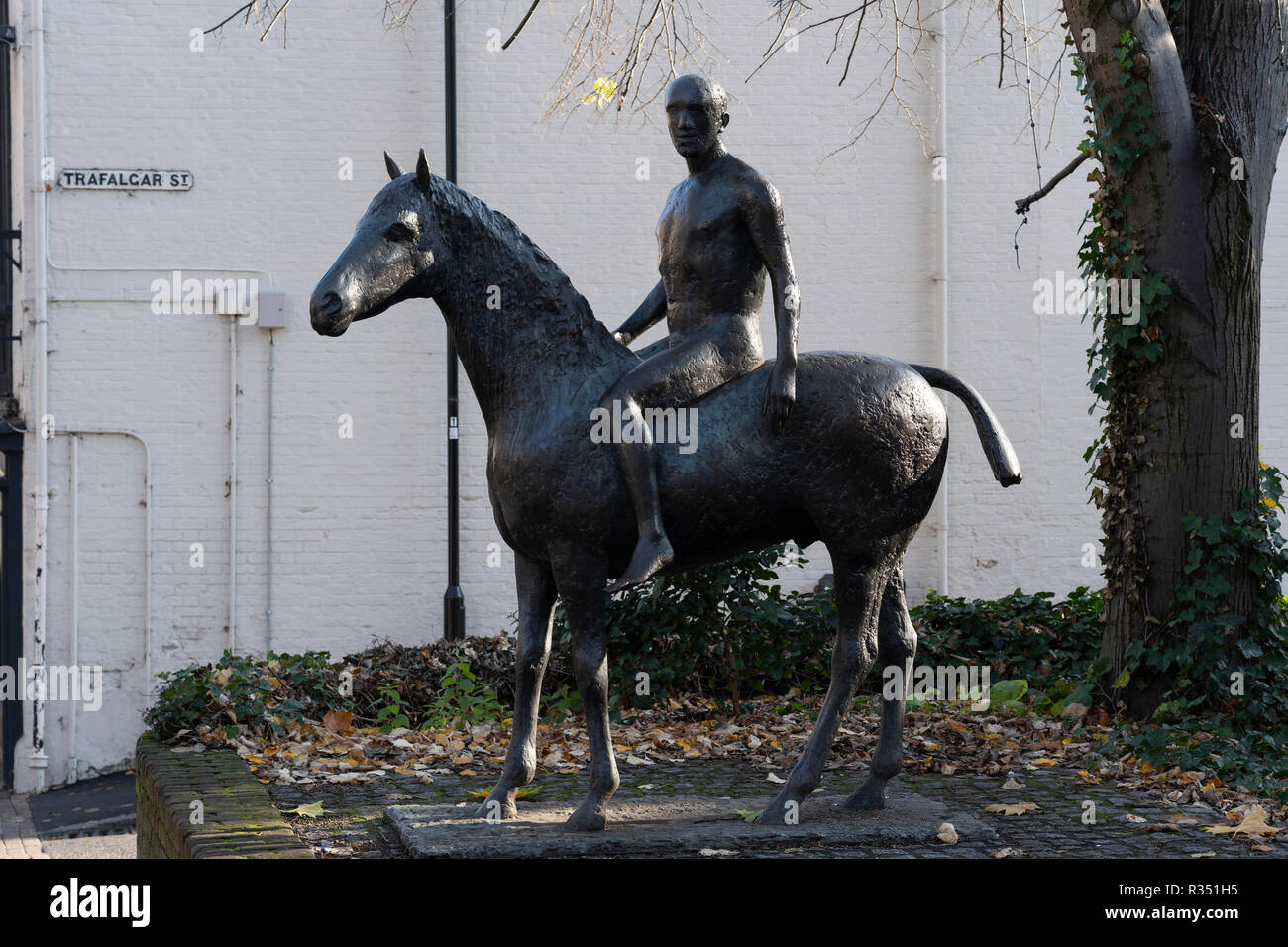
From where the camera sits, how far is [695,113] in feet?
17.0

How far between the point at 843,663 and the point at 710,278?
1.49 metres

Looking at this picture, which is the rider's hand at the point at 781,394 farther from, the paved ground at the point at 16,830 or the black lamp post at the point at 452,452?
the black lamp post at the point at 452,452

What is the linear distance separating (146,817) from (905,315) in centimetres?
821

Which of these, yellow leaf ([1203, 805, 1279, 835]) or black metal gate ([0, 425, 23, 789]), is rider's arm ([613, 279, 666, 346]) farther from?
black metal gate ([0, 425, 23, 789])

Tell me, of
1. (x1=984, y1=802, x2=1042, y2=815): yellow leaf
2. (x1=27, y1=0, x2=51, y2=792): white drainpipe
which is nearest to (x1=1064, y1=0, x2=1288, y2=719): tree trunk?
(x1=984, y1=802, x2=1042, y2=815): yellow leaf

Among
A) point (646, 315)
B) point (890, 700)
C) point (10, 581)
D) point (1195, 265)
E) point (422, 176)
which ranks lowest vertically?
point (890, 700)

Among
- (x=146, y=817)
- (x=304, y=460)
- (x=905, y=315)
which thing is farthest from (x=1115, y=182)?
(x=304, y=460)

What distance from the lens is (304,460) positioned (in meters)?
12.1

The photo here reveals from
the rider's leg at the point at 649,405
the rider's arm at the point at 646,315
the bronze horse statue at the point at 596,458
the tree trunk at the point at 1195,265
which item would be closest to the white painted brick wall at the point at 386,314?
the tree trunk at the point at 1195,265

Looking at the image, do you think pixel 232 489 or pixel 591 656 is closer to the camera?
pixel 591 656

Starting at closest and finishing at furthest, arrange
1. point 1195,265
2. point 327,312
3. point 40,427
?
point 327,312 < point 1195,265 < point 40,427

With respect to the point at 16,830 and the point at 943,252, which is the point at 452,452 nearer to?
the point at 16,830

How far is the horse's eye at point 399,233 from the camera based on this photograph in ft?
16.2

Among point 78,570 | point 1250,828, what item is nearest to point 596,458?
point 1250,828
